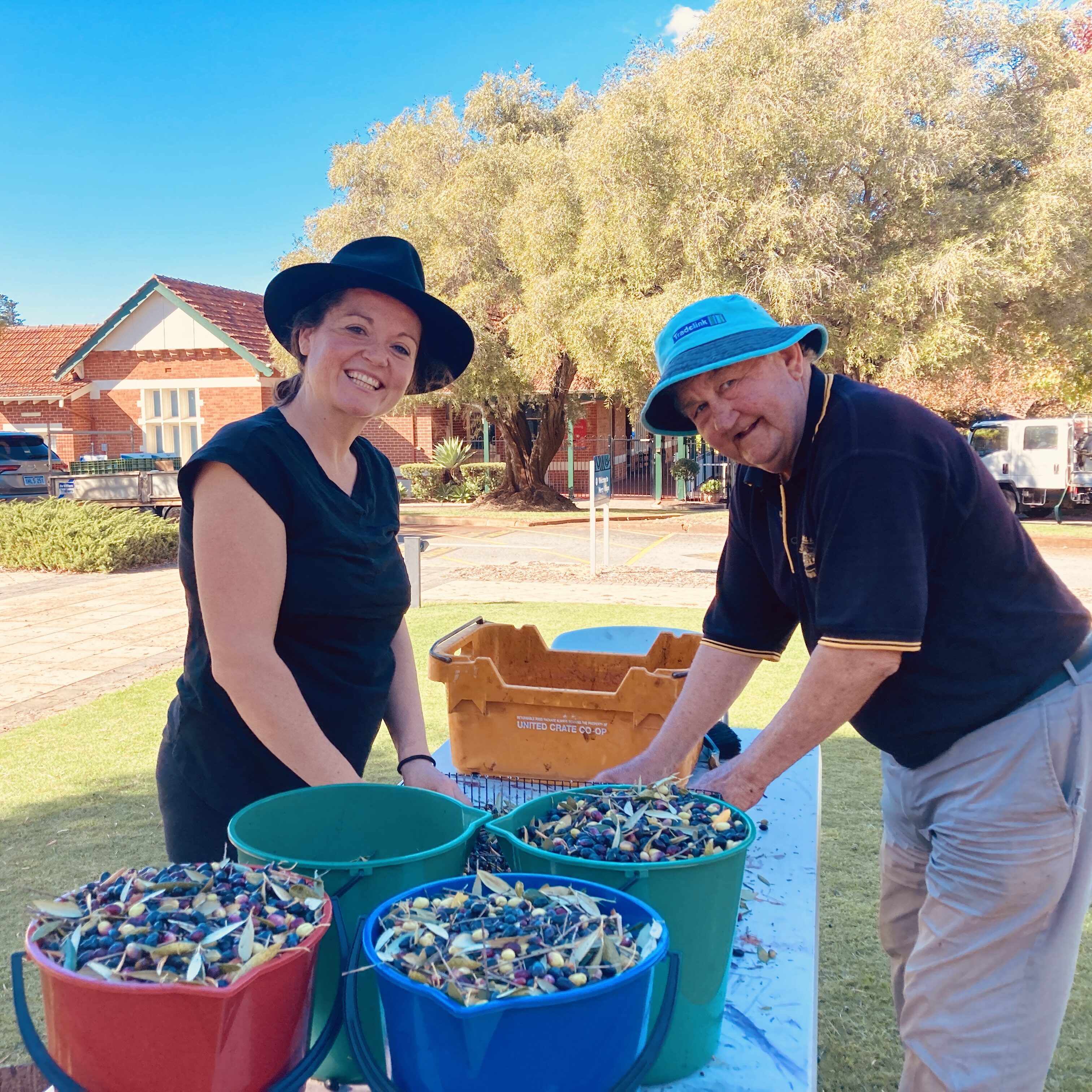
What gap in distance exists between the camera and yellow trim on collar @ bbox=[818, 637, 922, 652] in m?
1.76

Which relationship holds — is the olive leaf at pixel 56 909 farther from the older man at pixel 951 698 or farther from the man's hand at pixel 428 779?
the older man at pixel 951 698

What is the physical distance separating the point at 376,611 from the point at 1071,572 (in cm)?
1331

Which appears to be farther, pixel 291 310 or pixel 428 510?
pixel 428 510

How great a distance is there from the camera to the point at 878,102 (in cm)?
1495

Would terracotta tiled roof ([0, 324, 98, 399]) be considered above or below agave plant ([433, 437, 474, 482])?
above

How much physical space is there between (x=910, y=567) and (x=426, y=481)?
24.5m

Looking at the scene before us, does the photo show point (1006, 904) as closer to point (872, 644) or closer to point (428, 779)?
point (872, 644)

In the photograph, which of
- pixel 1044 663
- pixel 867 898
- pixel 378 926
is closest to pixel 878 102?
pixel 867 898

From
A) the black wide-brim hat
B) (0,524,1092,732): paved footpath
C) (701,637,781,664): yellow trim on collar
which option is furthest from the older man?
(0,524,1092,732): paved footpath

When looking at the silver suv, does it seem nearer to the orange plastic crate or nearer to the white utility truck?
the orange plastic crate

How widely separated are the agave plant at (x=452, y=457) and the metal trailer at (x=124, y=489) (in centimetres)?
899

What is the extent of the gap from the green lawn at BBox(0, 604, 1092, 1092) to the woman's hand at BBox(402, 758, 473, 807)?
727 mm

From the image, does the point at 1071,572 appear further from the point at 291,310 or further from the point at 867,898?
the point at 291,310

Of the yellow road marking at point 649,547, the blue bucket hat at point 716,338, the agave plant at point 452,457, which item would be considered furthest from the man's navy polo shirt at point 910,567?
the agave plant at point 452,457
